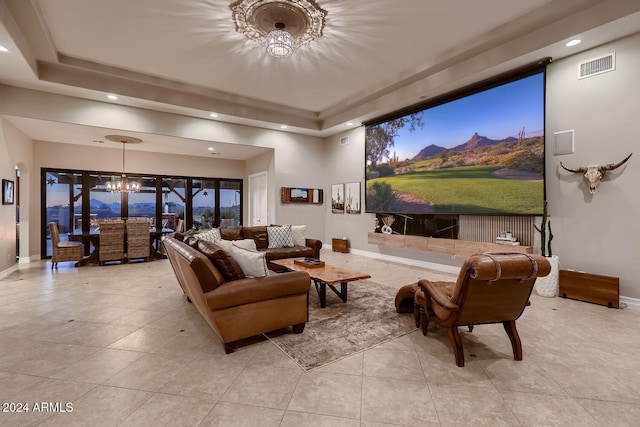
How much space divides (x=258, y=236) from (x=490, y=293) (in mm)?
4485

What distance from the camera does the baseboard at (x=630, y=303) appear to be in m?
3.66

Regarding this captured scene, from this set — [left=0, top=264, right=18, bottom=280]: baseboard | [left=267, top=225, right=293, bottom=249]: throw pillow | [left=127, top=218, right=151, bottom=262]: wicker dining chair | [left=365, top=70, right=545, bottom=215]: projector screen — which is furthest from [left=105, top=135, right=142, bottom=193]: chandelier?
[left=365, top=70, right=545, bottom=215]: projector screen

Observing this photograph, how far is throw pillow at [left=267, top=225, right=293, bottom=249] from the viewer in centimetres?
595

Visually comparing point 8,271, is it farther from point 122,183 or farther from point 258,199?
point 258,199

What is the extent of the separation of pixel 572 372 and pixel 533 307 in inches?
64.9

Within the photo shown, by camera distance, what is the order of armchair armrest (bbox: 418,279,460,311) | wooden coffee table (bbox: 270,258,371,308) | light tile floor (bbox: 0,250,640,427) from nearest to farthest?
light tile floor (bbox: 0,250,640,427)
armchair armrest (bbox: 418,279,460,311)
wooden coffee table (bbox: 270,258,371,308)

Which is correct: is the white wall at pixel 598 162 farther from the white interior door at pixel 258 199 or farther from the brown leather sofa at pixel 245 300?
the white interior door at pixel 258 199

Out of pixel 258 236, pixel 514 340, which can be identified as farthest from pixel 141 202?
pixel 514 340

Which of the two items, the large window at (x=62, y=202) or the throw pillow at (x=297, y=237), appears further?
the large window at (x=62, y=202)

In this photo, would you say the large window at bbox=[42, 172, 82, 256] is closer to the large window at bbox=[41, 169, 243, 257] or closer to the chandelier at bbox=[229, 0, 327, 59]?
the large window at bbox=[41, 169, 243, 257]

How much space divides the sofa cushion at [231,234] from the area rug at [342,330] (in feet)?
7.51

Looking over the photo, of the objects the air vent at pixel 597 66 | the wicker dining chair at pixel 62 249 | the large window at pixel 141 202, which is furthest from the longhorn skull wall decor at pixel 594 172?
the wicker dining chair at pixel 62 249

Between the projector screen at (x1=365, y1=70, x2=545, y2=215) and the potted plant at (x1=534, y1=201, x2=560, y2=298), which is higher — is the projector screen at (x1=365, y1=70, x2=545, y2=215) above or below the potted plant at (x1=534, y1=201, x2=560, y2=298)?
above

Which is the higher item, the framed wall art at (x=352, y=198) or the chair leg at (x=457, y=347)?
the framed wall art at (x=352, y=198)
